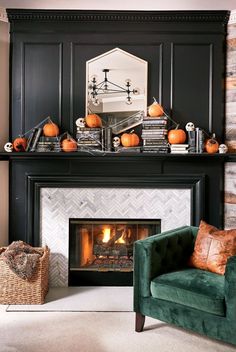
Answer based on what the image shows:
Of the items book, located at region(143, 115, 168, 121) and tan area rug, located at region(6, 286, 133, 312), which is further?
book, located at region(143, 115, 168, 121)

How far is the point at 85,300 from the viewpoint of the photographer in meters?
3.61

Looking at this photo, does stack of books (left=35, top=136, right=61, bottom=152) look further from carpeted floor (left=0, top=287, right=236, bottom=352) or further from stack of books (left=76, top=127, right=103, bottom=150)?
carpeted floor (left=0, top=287, right=236, bottom=352)

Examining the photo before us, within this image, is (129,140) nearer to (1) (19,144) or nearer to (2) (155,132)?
(2) (155,132)

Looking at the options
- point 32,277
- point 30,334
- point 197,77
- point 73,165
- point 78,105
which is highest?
point 197,77

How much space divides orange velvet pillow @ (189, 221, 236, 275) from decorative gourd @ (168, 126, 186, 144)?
0.92 metres

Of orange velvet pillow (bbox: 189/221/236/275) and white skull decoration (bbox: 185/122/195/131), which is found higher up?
white skull decoration (bbox: 185/122/195/131)

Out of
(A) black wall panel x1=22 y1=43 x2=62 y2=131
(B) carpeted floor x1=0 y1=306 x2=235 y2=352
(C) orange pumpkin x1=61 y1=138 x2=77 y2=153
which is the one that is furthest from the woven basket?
(A) black wall panel x1=22 y1=43 x2=62 y2=131

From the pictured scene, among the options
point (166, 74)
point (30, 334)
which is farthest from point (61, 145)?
point (30, 334)

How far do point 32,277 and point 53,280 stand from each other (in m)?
0.54

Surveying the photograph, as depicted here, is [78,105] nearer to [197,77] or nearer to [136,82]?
[136,82]

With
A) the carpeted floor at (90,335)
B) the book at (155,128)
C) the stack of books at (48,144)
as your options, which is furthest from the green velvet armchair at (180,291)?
the stack of books at (48,144)

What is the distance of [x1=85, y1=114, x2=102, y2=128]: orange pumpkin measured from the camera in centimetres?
380

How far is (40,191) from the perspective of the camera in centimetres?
396

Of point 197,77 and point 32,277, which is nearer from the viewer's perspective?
point 32,277
